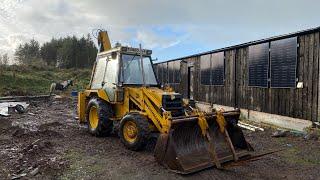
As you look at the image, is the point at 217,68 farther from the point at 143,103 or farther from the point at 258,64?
the point at 143,103

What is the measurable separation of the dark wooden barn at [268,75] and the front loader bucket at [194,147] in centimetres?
489

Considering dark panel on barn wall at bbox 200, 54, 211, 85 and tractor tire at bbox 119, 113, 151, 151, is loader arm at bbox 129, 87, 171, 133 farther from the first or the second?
dark panel on barn wall at bbox 200, 54, 211, 85

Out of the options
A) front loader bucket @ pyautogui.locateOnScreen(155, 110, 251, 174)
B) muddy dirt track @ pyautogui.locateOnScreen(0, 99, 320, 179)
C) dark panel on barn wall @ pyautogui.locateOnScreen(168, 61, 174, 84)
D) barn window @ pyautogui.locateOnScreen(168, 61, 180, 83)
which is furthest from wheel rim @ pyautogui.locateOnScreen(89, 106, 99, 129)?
dark panel on barn wall @ pyautogui.locateOnScreen(168, 61, 174, 84)

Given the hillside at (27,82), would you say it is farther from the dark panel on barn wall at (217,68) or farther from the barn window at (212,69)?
the dark panel on barn wall at (217,68)

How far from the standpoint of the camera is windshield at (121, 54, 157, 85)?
31.2 feet

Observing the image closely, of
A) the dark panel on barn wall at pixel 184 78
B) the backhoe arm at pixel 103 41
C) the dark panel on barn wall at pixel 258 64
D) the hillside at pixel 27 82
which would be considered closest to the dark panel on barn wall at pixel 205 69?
the dark panel on barn wall at pixel 184 78

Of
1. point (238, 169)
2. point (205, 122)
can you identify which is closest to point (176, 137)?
point (205, 122)

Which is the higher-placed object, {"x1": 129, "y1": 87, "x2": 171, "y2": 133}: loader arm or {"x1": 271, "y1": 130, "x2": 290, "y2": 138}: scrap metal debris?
{"x1": 129, "y1": 87, "x2": 171, "y2": 133}: loader arm

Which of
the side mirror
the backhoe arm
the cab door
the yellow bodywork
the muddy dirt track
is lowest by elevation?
the muddy dirt track

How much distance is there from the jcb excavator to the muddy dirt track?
28cm

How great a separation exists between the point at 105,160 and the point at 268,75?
26.5 feet

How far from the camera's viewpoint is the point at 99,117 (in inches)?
377

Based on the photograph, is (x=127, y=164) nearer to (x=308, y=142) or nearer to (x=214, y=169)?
(x=214, y=169)

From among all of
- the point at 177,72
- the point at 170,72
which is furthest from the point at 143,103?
the point at 170,72
